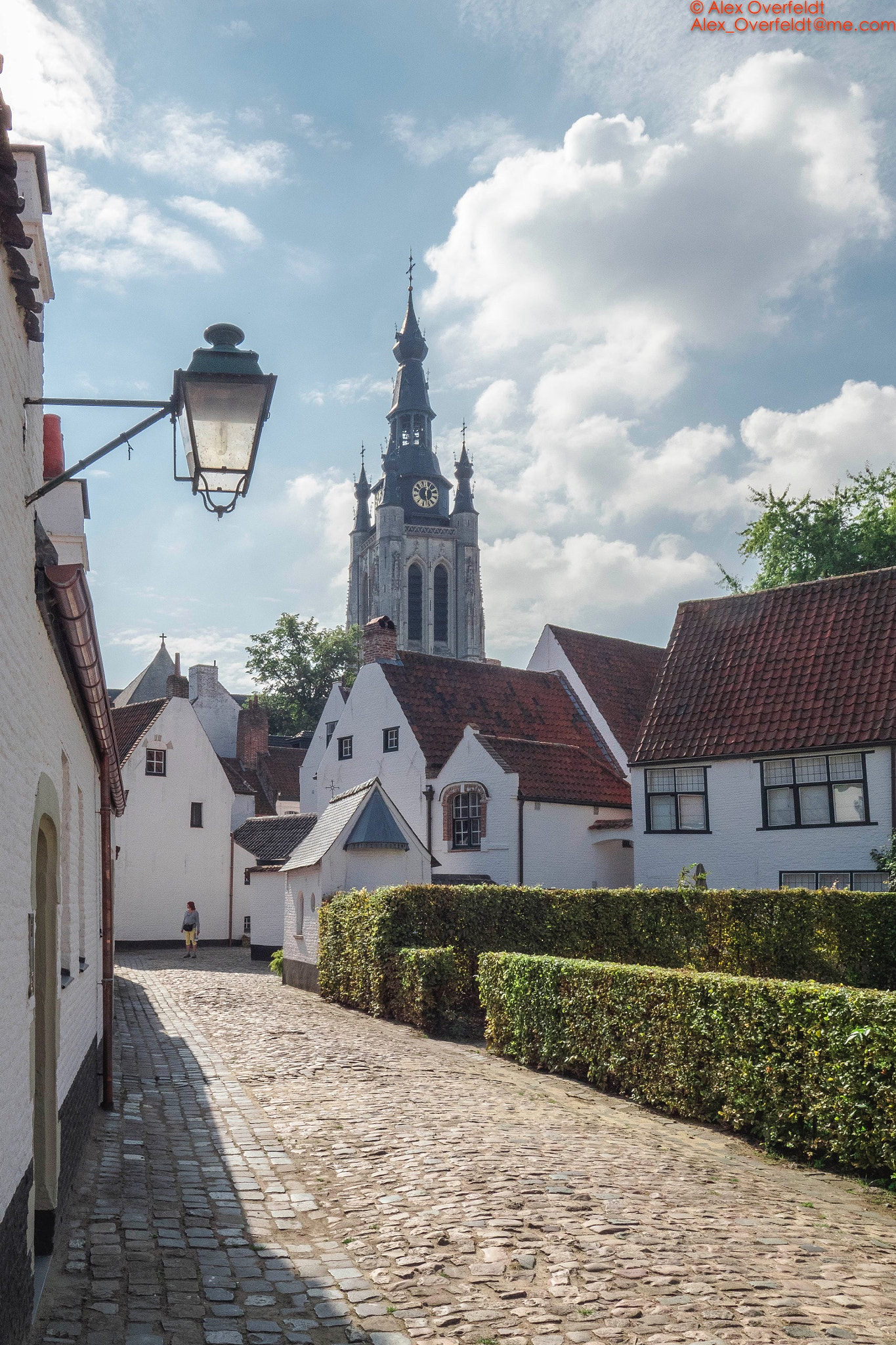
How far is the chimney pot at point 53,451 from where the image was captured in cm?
725

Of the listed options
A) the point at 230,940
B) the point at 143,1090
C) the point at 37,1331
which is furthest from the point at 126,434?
the point at 230,940

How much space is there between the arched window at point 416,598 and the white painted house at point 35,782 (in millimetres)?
84418

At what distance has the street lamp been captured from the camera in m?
5.76

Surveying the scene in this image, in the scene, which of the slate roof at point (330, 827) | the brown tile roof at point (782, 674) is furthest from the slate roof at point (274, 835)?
the brown tile roof at point (782, 674)

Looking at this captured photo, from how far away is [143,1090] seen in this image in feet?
40.2

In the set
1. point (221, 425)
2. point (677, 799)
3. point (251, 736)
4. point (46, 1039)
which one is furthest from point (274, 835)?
point (221, 425)

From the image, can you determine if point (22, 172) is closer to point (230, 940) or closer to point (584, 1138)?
point (584, 1138)

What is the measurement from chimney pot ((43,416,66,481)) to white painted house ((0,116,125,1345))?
3 cm

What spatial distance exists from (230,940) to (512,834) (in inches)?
581

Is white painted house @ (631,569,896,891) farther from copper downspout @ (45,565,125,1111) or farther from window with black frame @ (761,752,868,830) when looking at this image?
copper downspout @ (45,565,125,1111)

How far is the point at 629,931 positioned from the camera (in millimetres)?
18281

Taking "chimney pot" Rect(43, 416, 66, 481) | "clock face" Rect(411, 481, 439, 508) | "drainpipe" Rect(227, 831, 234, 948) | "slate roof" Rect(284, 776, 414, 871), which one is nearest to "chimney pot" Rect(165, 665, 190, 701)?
"drainpipe" Rect(227, 831, 234, 948)

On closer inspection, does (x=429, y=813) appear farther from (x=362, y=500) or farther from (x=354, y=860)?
(x=362, y=500)

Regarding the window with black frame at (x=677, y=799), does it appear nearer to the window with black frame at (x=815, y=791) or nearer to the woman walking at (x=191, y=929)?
the window with black frame at (x=815, y=791)
